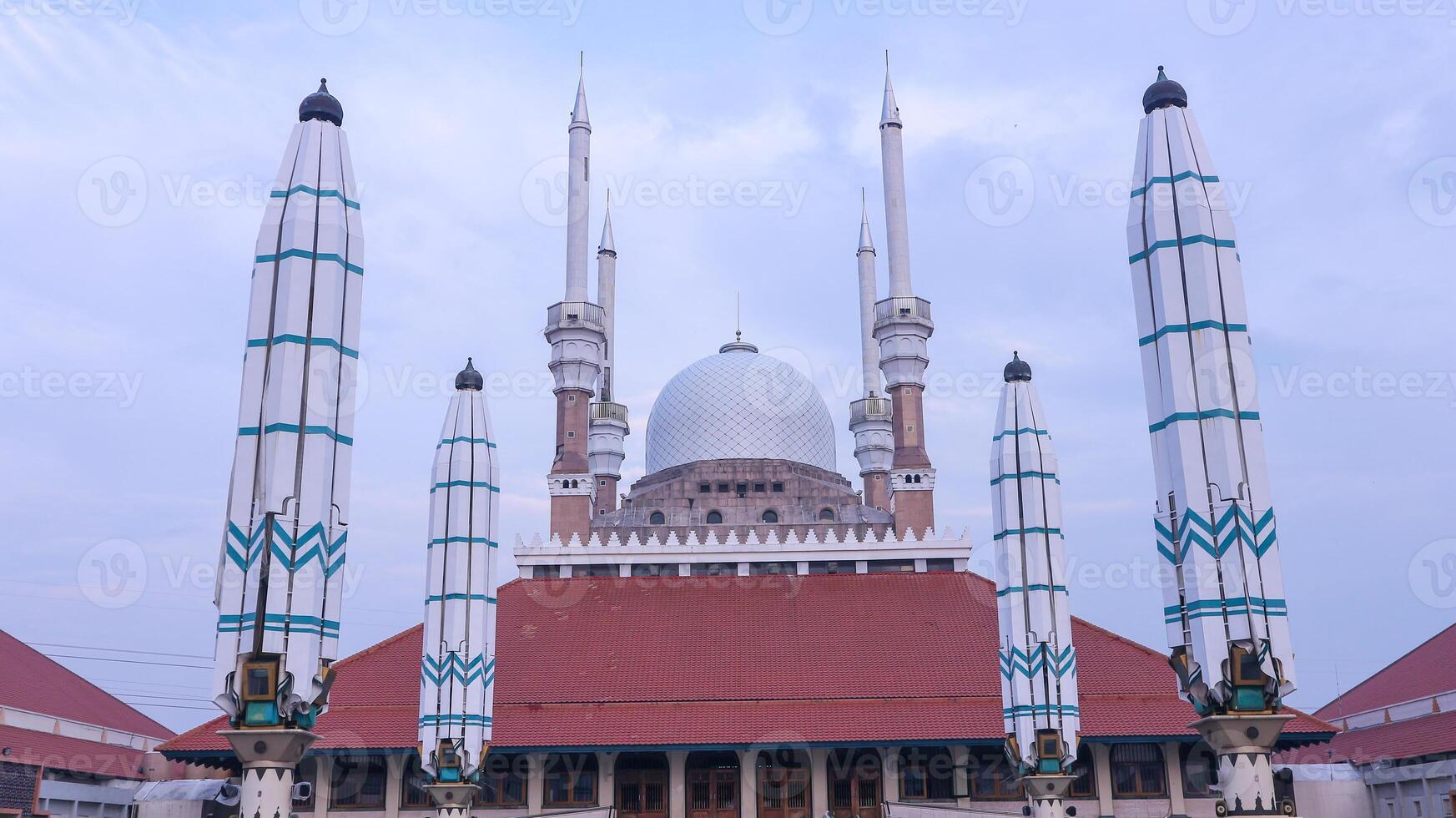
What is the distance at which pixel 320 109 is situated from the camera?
18.6 metres

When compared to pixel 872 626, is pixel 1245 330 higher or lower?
higher

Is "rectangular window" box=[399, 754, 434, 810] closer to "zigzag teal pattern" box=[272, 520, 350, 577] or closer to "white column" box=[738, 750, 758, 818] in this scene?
"white column" box=[738, 750, 758, 818]

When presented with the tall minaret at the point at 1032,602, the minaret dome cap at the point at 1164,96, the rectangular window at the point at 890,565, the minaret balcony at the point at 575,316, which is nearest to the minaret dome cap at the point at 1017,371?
the tall minaret at the point at 1032,602

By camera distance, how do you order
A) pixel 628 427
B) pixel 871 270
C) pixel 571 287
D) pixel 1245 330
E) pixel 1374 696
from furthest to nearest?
pixel 871 270, pixel 628 427, pixel 571 287, pixel 1374 696, pixel 1245 330

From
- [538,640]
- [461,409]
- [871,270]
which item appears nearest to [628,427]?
[871,270]

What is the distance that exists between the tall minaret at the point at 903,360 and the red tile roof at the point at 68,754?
2882cm

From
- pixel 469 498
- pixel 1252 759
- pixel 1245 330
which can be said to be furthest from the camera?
pixel 469 498

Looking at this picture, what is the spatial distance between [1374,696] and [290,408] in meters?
38.5

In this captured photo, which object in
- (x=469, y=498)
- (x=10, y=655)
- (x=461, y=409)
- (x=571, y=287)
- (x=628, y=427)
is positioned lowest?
(x=10, y=655)

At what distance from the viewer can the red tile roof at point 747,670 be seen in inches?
1272

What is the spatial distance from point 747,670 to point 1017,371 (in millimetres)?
13496

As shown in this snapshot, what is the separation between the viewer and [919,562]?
140 ft

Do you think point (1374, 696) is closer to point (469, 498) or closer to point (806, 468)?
point (806, 468)

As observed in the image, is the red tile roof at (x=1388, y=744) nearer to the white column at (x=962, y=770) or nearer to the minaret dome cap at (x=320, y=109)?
the white column at (x=962, y=770)
